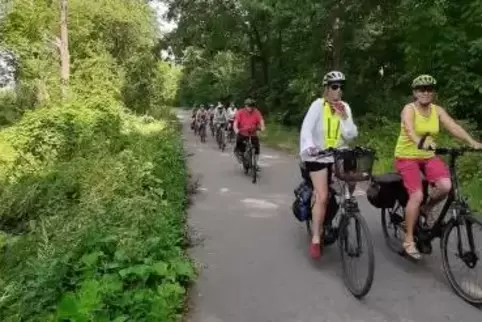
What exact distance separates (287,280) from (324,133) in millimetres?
1605

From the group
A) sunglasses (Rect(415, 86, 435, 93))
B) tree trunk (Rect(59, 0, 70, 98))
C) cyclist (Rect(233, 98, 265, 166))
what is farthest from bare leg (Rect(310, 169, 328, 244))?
tree trunk (Rect(59, 0, 70, 98))

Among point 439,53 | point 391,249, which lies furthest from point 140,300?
point 439,53

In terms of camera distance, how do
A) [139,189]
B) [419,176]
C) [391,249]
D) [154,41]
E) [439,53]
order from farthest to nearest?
[154,41], [439,53], [139,189], [391,249], [419,176]

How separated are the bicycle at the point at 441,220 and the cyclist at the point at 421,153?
14cm

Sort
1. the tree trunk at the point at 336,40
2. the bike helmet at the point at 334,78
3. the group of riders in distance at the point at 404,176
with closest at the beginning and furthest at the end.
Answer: the group of riders in distance at the point at 404,176 < the bike helmet at the point at 334,78 < the tree trunk at the point at 336,40

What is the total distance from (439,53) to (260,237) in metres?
8.82

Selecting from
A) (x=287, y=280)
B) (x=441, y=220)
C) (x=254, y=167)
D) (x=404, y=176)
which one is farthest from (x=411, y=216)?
(x=254, y=167)

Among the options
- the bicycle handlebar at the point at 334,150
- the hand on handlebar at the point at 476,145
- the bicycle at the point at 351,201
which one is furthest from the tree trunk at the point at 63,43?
the hand on handlebar at the point at 476,145

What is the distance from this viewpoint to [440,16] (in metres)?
14.9

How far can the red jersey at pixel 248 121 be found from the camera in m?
14.0

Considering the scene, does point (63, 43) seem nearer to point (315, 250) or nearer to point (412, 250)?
point (315, 250)

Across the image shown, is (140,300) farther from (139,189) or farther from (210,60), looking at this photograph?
(210,60)

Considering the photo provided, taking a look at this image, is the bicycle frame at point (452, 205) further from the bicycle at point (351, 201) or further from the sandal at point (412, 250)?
the bicycle at point (351, 201)

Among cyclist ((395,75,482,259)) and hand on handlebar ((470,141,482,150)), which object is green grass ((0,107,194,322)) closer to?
cyclist ((395,75,482,259))
